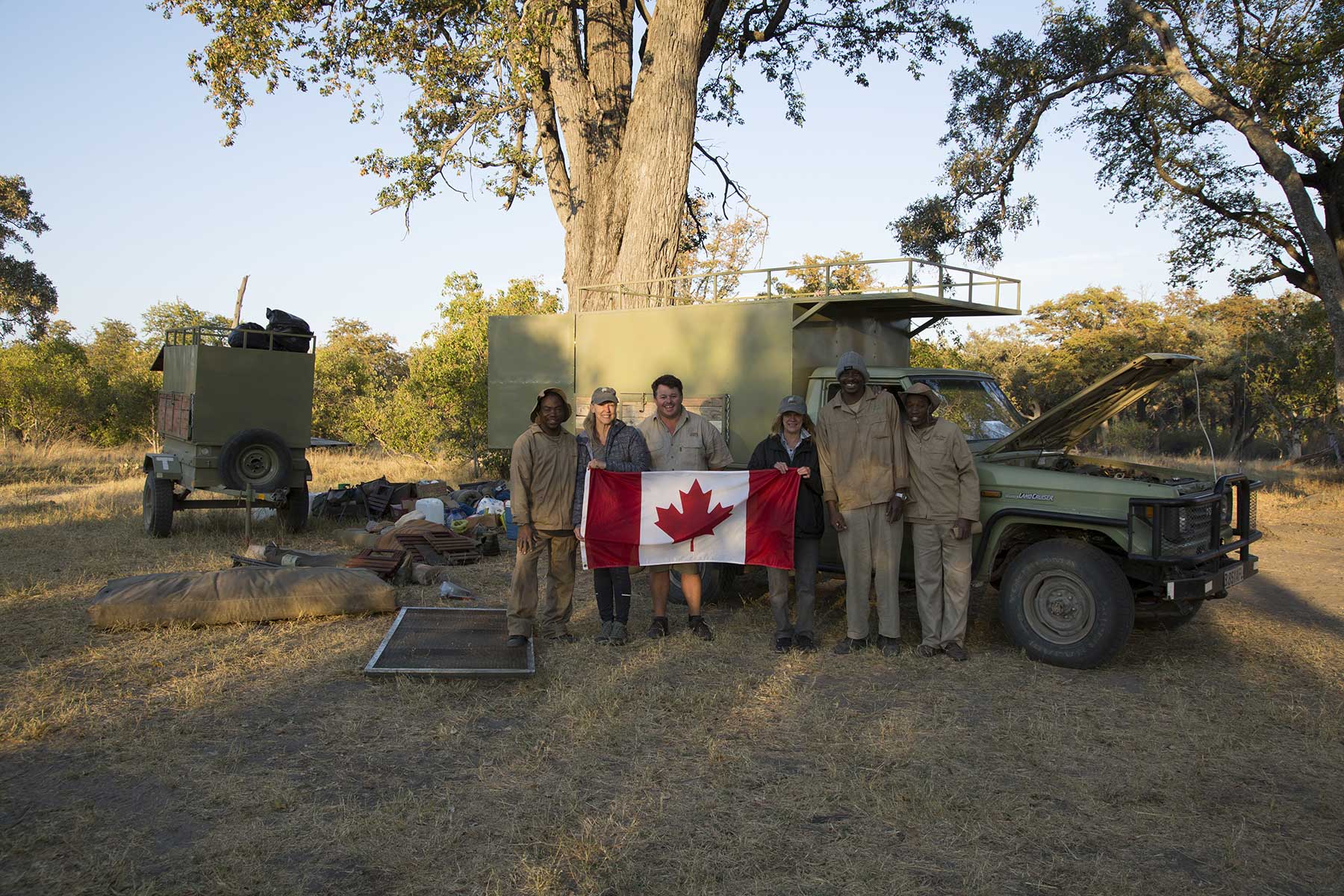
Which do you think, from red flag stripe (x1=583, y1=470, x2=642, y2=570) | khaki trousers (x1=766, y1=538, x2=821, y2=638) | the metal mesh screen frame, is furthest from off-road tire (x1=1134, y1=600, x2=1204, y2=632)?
the metal mesh screen frame

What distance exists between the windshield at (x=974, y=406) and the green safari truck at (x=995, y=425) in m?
0.02

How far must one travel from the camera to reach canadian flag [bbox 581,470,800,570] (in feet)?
23.6

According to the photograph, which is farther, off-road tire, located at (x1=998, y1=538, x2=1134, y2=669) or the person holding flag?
the person holding flag

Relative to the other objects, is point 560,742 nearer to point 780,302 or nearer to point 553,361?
point 780,302

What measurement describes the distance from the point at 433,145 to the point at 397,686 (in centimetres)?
1226

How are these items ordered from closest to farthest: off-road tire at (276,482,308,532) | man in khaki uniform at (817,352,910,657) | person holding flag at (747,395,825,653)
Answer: man in khaki uniform at (817,352,910,657)
person holding flag at (747,395,825,653)
off-road tire at (276,482,308,532)

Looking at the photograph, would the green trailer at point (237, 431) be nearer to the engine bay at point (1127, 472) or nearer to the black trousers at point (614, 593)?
the black trousers at point (614, 593)

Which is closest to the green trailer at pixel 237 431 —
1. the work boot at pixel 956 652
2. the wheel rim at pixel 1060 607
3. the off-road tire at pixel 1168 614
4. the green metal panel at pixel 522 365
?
the green metal panel at pixel 522 365

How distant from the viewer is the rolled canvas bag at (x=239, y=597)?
7211 millimetres

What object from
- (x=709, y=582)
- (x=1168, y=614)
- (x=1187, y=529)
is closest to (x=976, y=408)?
(x=1187, y=529)

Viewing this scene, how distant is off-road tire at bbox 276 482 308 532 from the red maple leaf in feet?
23.1

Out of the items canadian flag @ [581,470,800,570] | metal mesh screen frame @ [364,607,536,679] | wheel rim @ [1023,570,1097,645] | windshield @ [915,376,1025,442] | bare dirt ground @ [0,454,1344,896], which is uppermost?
windshield @ [915,376,1025,442]

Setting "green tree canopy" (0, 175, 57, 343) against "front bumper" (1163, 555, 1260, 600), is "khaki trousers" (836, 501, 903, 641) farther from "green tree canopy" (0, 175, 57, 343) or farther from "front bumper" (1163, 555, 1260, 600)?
"green tree canopy" (0, 175, 57, 343)

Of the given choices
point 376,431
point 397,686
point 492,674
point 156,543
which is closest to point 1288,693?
point 492,674
